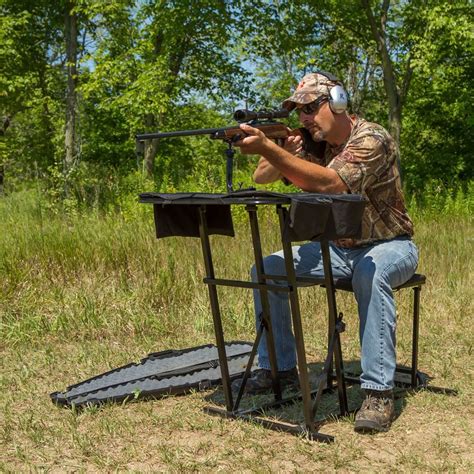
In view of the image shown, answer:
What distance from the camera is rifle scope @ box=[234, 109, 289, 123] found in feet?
11.7

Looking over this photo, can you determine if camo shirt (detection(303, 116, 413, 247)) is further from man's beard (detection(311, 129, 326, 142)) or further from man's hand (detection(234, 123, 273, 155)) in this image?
man's hand (detection(234, 123, 273, 155))

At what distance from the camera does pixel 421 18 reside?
19.8 m

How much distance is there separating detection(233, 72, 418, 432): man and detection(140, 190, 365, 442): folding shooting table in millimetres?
146

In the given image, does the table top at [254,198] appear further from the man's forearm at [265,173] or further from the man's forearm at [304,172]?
the man's forearm at [265,173]

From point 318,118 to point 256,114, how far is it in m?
0.42

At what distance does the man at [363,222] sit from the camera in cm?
367

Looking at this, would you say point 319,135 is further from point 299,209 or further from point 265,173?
point 299,209

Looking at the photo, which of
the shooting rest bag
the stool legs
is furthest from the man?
the stool legs

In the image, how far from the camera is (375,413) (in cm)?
371

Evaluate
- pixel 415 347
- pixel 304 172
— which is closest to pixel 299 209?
pixel 304 172

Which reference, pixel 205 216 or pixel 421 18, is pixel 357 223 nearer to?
pixel 205 216

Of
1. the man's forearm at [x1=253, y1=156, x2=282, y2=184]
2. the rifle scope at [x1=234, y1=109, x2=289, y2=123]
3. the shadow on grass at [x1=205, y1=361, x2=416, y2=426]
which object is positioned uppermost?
the rifle scope at [x1=234, y1=109, x2=289, y2=123]

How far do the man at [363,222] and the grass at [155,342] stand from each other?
31cm

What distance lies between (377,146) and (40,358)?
2702 millimetres
